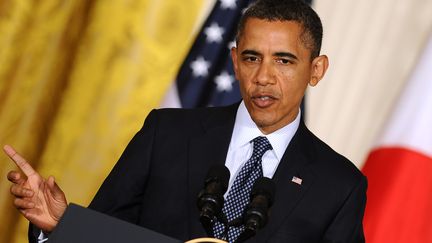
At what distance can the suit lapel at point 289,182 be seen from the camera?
171 centimetres

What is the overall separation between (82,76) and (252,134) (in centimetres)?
150

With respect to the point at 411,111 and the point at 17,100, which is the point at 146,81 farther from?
the point at 411,111

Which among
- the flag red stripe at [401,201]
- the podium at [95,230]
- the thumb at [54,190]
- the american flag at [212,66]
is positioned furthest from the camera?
the american flag at [212,66]

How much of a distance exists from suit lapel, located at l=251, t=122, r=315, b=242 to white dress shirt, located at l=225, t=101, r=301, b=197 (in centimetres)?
2

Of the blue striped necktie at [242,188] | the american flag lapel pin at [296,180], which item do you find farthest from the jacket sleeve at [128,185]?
the american flag lapel pin at [296,180]

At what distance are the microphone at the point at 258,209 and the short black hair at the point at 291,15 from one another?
0.45 metres

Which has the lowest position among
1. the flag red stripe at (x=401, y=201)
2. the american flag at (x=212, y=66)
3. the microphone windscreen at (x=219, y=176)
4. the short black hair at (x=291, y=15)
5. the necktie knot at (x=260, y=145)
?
the flag red stripe at (x=401, y=201)

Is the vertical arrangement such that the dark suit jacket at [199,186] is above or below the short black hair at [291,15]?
below

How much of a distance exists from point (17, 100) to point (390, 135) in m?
1.45

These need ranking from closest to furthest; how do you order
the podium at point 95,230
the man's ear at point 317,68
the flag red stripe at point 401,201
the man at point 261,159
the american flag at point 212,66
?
the podium at point 95,230 → the man at point 261,159 → the man's ear at point 317,68 → the flag red stripe at point 401,201 → the american flag at point 212,66

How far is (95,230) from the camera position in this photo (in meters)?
1.35

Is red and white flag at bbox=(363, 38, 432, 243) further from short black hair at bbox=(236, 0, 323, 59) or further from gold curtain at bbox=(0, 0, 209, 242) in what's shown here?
short black hair at bbox=(236, 0, 323, 59)

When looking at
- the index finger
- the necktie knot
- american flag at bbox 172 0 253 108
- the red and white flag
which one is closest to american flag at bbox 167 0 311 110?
american flag at bbox 172 0 253 108

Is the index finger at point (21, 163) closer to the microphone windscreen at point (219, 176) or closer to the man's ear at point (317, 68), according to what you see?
the microphone windscreen at point (219, 176)
